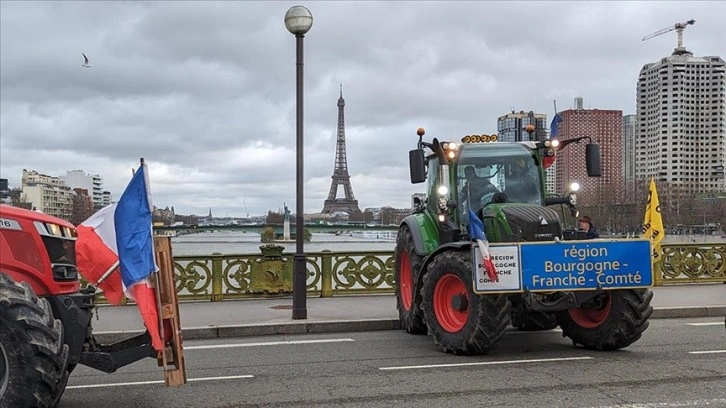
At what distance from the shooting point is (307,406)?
6.20 m

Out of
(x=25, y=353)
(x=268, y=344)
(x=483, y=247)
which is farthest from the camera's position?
(x=268, y=344)

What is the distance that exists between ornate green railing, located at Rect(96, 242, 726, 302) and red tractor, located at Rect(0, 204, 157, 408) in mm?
7986

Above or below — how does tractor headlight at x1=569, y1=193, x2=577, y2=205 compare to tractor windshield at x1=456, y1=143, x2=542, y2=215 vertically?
below

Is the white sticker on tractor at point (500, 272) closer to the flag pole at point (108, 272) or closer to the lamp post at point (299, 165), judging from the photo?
the flag pole at point (108, 272)

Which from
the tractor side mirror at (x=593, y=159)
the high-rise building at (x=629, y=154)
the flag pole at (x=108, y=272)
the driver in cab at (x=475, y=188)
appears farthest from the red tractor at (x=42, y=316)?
the high-rise building at (x=629, y=154)

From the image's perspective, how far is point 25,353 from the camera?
16.2 feet

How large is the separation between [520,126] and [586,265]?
12.2 ft

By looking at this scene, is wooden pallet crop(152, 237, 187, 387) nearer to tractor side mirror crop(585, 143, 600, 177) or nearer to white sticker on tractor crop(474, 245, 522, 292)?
white sticker on tractor crop(474, 245, 522, 292)

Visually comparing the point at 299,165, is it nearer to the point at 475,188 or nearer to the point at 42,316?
the point at 475,188

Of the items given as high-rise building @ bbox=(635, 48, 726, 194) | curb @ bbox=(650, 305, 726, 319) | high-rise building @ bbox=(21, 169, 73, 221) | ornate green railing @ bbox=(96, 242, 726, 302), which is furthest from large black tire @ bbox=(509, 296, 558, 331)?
high-rise building @ bbox=(635, 48, 726, 194)

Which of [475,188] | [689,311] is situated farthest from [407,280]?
[689,311]

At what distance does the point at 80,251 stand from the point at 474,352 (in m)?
4.86

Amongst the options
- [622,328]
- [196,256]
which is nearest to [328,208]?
[196,256]

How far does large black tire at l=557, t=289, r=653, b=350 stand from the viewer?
8562 millimetres
